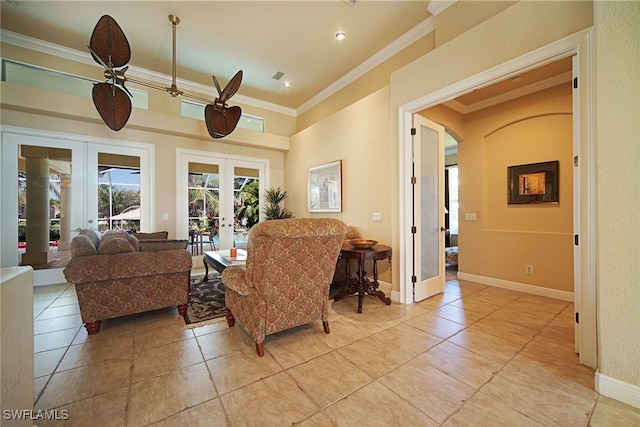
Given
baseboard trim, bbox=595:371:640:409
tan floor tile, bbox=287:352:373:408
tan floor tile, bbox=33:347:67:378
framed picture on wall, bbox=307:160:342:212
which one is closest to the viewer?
baseboard trim, bbox=595:371:640:409

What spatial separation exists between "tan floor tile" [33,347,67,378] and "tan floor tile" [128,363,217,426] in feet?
2.53

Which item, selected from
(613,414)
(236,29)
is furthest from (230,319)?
(236,29)

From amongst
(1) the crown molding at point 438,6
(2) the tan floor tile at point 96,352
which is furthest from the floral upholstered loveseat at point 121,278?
(1) the crown molding at point 438,6

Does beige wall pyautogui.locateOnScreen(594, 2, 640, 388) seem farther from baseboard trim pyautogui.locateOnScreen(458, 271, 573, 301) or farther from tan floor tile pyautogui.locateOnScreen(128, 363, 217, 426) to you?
tan floor tile pyautogui.locateOnScreen(128, 363, 217, 426)

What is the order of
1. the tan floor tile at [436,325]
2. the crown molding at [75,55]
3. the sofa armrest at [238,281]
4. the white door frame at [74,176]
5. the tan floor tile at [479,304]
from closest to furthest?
the sofa armrest at [238,281], the tan floor tile at [436,325], the tan floor tile at [479,304], the crown molding at [75,55], the white door frame at [74,176]

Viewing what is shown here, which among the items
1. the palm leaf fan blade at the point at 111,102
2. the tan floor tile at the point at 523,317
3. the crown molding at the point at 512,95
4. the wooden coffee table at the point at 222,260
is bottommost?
the tan floor tile at the point at 523,317

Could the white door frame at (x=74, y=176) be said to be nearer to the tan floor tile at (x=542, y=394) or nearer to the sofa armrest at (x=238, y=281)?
the sofa armrest at (x=238, y=281)

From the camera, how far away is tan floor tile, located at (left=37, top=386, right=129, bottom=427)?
1378mm

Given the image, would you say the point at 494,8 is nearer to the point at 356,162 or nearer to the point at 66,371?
the point at 356,162

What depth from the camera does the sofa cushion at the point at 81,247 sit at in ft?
7.52

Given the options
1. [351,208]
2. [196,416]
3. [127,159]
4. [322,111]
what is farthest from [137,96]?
[196,416]

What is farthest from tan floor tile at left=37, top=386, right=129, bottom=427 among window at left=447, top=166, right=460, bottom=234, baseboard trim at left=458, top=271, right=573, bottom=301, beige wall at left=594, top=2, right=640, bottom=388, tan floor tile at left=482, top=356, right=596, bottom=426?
window at left=447, top=166, right=460, bottom=234

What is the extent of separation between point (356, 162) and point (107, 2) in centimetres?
380

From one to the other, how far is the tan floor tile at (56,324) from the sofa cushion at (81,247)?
870 mm
